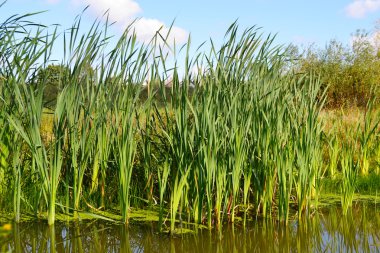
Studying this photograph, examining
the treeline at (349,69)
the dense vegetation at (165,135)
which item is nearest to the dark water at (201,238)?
the dense vegetation at (165,135)

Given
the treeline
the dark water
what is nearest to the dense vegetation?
the dark water

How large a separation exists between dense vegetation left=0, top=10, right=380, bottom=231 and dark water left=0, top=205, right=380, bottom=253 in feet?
0.46

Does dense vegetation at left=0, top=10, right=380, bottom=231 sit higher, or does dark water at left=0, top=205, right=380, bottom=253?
dense vegetation at left=0, top=10, right=380, bottom=231

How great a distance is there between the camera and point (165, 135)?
3.99 metres

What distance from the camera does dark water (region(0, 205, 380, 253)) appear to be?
11.3ft

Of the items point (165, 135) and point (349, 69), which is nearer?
point (165, 135)

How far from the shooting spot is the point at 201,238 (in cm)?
358

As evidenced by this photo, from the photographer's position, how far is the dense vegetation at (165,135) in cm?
365

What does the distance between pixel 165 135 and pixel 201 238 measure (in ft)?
2.78

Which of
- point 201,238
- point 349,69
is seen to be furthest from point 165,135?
point 349,69

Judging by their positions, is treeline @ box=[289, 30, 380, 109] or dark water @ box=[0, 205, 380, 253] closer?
dark water @ box=[0, 205, 380, 253]

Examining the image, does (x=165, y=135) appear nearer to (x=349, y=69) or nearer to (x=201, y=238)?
(x=201, y=238)

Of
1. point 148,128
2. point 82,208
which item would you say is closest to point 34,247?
point 82,208

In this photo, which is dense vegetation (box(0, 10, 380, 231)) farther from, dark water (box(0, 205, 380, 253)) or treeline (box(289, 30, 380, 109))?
treeline (box(289, 30, 380, 109))
